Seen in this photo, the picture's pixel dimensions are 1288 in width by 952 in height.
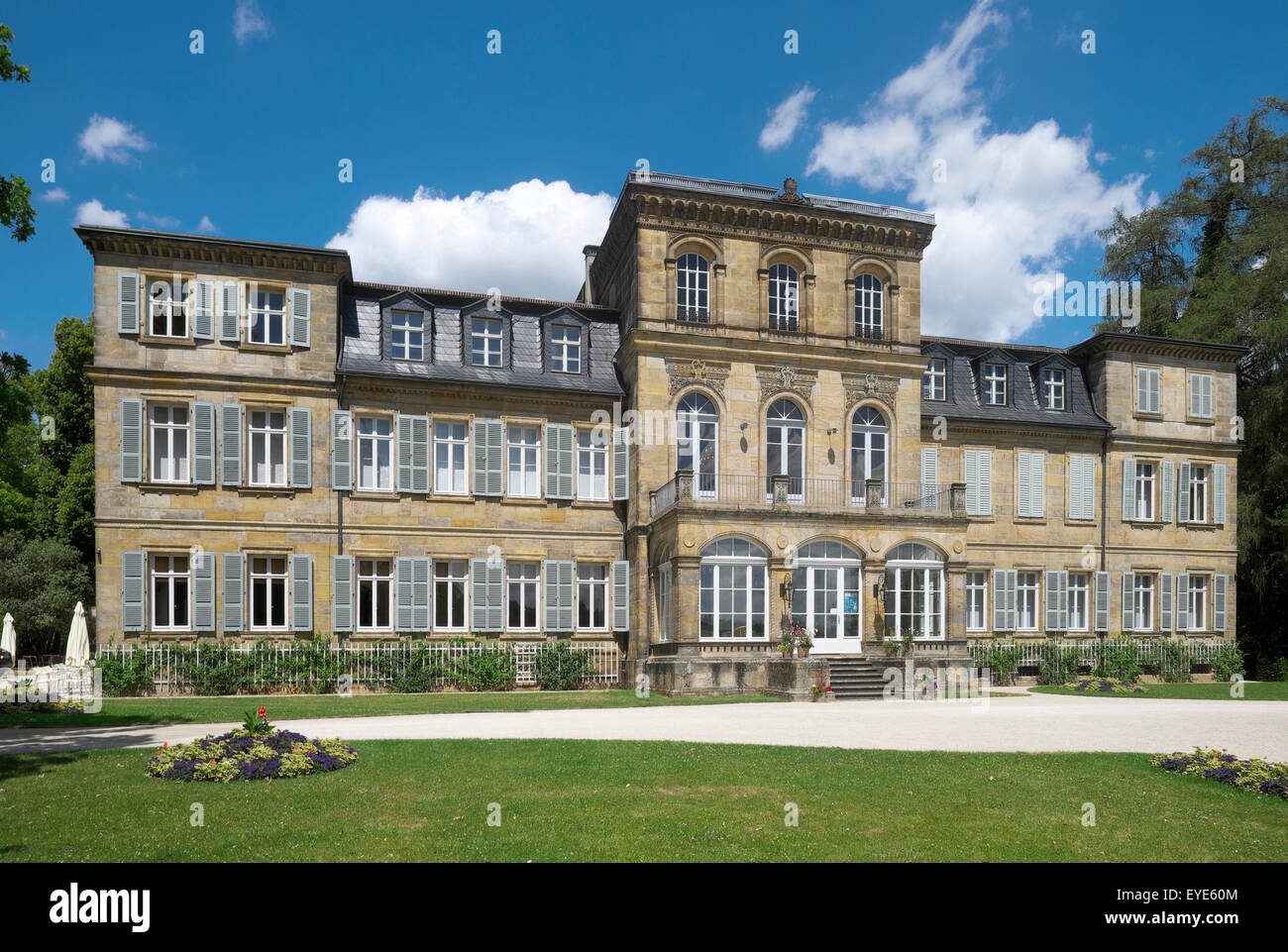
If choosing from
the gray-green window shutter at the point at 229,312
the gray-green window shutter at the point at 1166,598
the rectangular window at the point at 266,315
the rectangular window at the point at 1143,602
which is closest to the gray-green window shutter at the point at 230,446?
the gray-green window shutter at the point at 229,312

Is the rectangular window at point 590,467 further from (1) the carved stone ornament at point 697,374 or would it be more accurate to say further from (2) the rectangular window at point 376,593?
(2) the rectangular window at point 376,593

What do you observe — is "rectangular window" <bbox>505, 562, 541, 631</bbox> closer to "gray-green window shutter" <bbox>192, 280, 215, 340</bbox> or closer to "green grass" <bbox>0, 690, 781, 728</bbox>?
"green grass" <bbox>0, 690, 781, 728</bbox>

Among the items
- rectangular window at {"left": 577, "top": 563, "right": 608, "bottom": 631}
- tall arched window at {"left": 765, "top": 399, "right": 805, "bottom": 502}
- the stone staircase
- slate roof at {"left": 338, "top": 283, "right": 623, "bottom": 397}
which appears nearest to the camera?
the stone staircase

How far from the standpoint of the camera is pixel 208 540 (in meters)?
24.4

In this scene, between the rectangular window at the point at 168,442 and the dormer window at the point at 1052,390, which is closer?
the rectangular window at the point at 168,442

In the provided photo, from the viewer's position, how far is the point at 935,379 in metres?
30.9

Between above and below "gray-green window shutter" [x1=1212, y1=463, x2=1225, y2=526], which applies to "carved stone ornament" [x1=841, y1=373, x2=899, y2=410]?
above

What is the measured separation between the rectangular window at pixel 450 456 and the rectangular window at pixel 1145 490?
70.3 feet

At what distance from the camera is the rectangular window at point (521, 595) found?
26.6 m

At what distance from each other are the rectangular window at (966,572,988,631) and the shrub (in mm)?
12186

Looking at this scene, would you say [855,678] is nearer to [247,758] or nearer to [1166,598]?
[1166,598]

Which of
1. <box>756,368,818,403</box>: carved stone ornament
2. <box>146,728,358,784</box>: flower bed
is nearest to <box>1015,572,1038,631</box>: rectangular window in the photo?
<box>756,368,818,403</box>: carved stone ornament

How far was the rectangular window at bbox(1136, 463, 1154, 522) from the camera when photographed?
31828 millimetres
